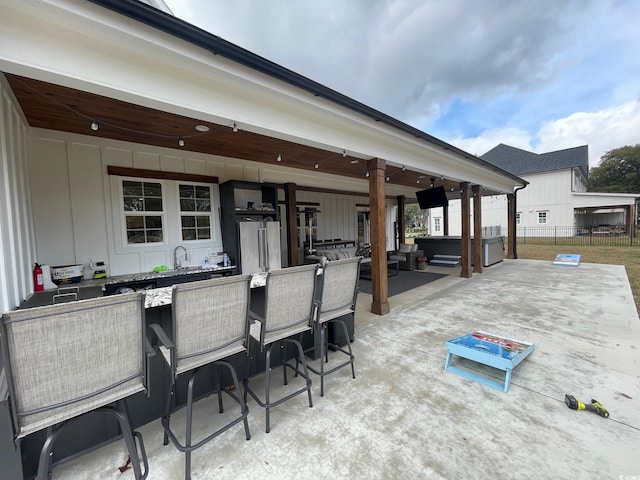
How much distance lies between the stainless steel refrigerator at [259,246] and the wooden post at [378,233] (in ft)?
7.44

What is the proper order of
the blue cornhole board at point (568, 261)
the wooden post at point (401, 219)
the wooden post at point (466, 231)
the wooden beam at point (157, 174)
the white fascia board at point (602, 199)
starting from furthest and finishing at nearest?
1. the white fascia board at point (602, 199)
2. the wooden post at point (401, 219)
3. the blue cornhole board at point (568, 261)
4. the wooden post at point (466, 231)
5. the wooden beam at point (157, 174)

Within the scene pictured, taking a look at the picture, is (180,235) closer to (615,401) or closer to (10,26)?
(10,26)

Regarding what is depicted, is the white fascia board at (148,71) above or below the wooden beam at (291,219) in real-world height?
above

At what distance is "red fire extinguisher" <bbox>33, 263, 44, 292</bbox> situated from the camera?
3125 mm

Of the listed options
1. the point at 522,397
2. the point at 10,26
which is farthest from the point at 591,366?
the point at 10,26

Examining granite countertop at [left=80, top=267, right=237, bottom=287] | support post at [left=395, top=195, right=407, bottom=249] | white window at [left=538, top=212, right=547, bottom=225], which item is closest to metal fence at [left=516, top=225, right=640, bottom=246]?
white window at [left=538, top=212, right=547, bottom=225]

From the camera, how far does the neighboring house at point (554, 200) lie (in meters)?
18.5

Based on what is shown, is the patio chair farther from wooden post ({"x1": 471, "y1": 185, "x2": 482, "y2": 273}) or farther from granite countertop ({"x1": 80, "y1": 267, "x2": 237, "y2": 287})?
granite countertop ({"x1": 80, "y1": 267, "x2": 237, "y2": 287})

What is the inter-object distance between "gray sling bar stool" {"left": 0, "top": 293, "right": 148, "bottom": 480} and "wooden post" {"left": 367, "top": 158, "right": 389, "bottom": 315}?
12.1 ft

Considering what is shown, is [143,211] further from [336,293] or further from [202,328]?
[336,293]

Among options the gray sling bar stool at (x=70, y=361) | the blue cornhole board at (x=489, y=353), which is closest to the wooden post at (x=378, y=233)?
the blue cornhole board at (x=489, y=353)

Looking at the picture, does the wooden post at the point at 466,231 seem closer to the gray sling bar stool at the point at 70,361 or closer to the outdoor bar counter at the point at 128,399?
the outdoor bar counter at the point at 128,399

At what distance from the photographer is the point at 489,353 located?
2.60 m

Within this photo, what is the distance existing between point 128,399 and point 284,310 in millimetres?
1481
